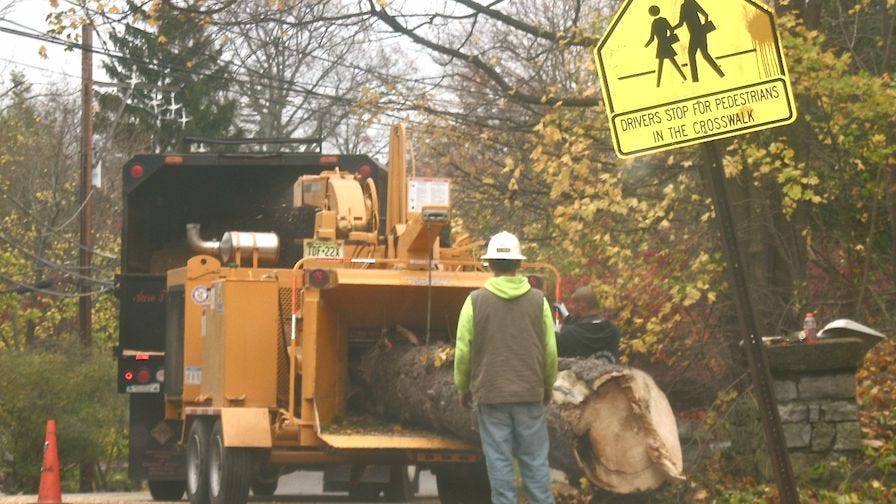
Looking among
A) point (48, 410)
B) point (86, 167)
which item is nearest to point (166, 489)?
point (48, 410)

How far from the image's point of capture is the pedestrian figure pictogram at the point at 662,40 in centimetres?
645

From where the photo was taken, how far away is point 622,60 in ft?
21.6

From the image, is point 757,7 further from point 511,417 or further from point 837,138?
point 837,138

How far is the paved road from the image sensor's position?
15286 millimetres

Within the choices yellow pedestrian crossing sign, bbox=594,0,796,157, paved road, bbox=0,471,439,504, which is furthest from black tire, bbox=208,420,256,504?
yellow pedestrian crossing sign, bbox=594,0,796,157

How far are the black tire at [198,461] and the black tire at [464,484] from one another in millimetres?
1857

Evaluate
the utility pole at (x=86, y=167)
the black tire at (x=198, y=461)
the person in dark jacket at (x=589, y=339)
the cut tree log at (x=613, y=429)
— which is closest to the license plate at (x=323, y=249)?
the black tire at (x=198, y=461)

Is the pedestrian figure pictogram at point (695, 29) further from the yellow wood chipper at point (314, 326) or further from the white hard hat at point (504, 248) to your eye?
the yellow wood chipper at point (314, 326)

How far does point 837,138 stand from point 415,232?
4.02m

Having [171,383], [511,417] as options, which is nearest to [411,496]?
[171,383]

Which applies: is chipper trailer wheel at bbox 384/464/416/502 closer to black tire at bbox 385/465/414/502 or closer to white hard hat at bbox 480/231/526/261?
black tire at bbox 385/465/414/502

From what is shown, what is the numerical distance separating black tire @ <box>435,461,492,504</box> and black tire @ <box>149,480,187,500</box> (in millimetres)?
4449

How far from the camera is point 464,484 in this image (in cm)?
1226

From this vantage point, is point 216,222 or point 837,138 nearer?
point 837,138
